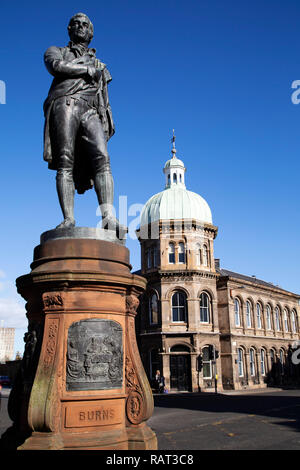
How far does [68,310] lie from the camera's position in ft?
16.5

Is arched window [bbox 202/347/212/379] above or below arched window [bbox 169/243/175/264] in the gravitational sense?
below

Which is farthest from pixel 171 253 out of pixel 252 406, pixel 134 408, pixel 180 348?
pixel 134 408

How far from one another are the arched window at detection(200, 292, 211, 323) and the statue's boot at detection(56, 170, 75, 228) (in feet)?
93.5

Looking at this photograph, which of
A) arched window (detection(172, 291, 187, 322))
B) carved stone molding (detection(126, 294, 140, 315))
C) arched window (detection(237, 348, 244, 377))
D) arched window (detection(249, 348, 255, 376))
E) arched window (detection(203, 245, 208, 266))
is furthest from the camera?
arched window (detection(249, 348, 255, 376))

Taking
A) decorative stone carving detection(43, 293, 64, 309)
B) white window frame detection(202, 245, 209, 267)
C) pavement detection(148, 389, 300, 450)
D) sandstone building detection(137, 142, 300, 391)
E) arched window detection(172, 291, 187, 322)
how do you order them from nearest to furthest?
decorative stone carving detection(43, 293, 64, 309) → pavement detection(148, 389, 300, 450) → sandstone building detection(137, 142, 300, 391) → arched window detection(172, 291, 187, 322) → white window frame detection(202, 245, 209, 267)

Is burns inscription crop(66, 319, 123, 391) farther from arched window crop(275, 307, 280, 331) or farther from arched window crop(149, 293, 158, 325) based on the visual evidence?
arched window crop(275, 307, 280, 331)

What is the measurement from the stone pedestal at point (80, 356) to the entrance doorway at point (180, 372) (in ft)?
89.1

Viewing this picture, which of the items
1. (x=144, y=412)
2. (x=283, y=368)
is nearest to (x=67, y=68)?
(x=144, y=412)

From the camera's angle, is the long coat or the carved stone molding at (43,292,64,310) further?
the long coat

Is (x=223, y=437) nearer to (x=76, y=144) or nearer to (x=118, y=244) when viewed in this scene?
(x=118, y=244)

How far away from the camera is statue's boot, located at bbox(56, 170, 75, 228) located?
5871mm

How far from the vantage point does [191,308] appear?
3225 centimetres

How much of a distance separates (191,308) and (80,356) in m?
27.9

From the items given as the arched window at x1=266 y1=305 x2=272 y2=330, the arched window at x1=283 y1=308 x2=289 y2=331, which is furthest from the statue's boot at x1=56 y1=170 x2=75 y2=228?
the arched window at x1=283 y1=308 x2=289 y2=331
